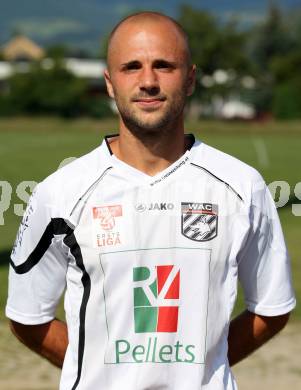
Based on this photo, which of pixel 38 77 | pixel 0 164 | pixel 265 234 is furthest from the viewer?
pixel 38 77

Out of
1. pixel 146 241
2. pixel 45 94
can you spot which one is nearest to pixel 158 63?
pixel 146 241

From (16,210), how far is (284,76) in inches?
3341

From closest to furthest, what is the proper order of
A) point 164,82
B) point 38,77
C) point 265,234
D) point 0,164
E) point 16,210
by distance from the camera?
point 164,82 → point 265,234 → point 16,210 → point 0,164 → point 38,77

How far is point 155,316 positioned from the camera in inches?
140

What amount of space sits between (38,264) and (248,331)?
0.85 m

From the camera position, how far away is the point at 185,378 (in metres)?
3.57

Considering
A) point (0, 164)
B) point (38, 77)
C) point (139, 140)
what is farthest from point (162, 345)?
point (38, 77)

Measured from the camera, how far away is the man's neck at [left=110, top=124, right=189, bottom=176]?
3537 millimetres

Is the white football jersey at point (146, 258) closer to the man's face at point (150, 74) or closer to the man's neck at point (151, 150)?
the man's neck at point (151, 150)

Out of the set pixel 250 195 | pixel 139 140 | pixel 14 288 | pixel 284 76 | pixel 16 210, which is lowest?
pixel 284 76

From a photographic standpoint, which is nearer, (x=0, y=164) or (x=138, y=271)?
(x=138, y=271)

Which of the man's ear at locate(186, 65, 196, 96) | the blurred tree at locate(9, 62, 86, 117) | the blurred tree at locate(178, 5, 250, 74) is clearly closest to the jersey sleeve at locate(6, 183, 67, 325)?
the man's ear at locate(186, 65, 196, 96)

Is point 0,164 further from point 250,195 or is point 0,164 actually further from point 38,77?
point 38,77

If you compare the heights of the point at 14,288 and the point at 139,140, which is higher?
the point at 139,140
